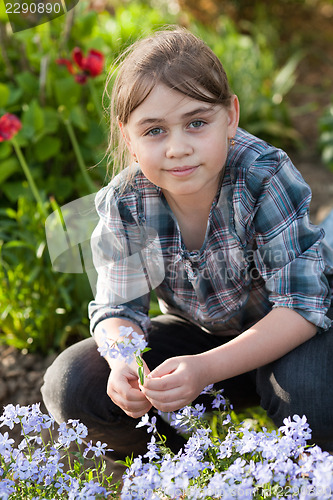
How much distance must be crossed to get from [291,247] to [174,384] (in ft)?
1.29

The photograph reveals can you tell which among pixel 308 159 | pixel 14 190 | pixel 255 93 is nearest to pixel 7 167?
pixel 14 190

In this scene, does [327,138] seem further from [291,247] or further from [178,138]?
[178,138]

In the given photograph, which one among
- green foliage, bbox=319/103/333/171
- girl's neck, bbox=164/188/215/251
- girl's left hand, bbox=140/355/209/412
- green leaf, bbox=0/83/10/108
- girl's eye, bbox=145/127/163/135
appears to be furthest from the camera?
green foliage, bbox=319/103/333/171

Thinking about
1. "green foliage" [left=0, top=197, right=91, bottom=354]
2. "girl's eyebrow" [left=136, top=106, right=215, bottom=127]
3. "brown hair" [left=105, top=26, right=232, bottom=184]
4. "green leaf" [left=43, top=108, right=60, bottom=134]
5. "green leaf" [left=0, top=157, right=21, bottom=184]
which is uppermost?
"brown hair" [left=105, top=26, right=232, bottom=184]

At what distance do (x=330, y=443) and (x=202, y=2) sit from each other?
4639mm

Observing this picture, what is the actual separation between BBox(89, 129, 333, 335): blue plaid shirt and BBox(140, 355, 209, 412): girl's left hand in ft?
0.86

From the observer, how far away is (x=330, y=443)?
1339 mm

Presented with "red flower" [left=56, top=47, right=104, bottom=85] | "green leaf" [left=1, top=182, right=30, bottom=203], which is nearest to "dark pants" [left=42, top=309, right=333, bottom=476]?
"red flower" [left=56, top=47, right=104, bottom=85]

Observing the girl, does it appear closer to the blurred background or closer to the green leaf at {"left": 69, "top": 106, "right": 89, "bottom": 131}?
the blurred background

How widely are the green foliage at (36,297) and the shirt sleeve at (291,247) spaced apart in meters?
0.84

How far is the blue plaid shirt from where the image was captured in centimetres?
132

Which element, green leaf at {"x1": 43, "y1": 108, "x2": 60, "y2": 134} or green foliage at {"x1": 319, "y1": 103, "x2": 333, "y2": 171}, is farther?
green foliage at {"x1": 319, "y1": 103, "x2": 333, "y2": 171}

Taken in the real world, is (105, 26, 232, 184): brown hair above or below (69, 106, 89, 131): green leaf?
above

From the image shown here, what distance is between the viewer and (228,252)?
140cm
